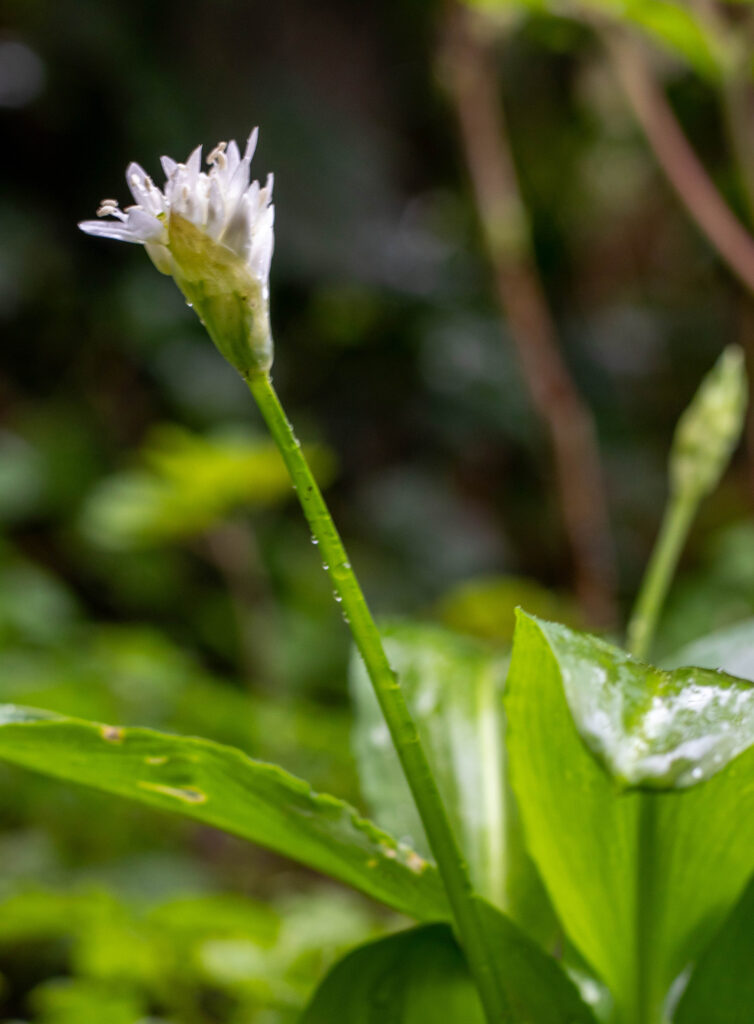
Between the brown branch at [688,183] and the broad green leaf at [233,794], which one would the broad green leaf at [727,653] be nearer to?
the broad green leaf at [233,794]

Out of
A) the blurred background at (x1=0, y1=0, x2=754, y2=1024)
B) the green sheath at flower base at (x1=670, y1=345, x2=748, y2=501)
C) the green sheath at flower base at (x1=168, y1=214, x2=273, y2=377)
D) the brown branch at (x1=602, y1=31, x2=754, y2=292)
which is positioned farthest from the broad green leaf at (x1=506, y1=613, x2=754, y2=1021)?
the blurred background at (x1=0, y1=0, x2=754, y2=1024)

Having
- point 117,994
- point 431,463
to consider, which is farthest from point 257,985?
point 431,463

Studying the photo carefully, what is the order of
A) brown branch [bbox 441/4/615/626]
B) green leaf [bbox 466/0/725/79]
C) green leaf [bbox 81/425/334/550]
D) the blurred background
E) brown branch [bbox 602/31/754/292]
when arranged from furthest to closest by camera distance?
the blurred background, brown branch [bbox 441/4/615/626], green leaf [bbox 81/425/334/550], brown branch [bbox 602/31/754/292], green leaf [bbox 466/0/725/79]

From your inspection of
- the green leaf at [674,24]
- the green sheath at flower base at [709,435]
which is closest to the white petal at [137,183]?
the green sheath at flower base at [709,435]

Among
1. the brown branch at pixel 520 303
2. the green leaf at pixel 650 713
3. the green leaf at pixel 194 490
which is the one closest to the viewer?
the green leaf at pixel 650 713

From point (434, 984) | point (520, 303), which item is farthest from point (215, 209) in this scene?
point (520, 303)

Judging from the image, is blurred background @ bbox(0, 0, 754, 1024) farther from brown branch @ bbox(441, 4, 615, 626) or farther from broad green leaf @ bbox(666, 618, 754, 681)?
broad green leaf @ bbox(666, 618, 754, 681)

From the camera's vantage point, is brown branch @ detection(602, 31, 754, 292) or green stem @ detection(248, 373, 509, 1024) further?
brown branch @ detection(602, 31, 754, 292)
